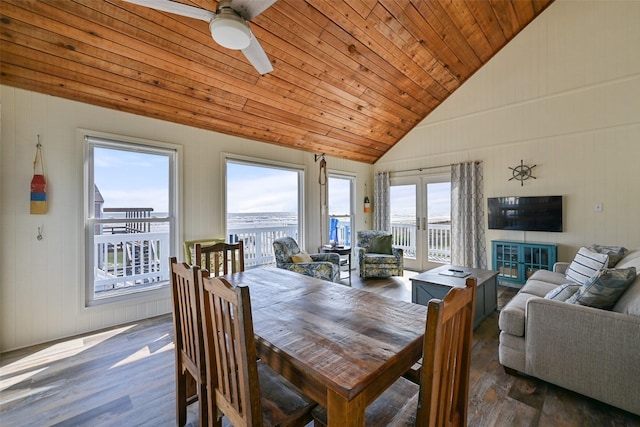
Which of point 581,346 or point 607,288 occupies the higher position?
point 607,288

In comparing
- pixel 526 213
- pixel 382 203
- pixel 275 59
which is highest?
pixel 275 59

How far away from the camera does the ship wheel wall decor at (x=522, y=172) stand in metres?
4.36

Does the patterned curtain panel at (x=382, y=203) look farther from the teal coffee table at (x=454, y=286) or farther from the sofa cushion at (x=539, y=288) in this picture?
the sofa cushion at (x=539, y=288)

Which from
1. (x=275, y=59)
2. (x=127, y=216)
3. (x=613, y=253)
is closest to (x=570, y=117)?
(x=613, y=253)

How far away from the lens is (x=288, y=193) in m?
5.14

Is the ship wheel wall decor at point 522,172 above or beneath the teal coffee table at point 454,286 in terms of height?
above

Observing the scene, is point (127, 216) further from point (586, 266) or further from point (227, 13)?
point (586, 266)

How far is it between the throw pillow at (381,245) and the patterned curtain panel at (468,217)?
1231mm

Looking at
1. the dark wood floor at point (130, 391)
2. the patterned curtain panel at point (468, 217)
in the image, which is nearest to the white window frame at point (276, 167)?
the dark wood floor at point (130, 391)

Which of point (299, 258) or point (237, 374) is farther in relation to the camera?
point (299, 258)

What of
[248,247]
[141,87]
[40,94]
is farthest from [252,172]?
[40,94]

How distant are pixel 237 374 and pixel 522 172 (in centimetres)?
518

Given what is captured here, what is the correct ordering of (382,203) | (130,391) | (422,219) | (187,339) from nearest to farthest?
(187,339), (130,391), (422,219), (382,203)

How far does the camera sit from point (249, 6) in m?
1.61
